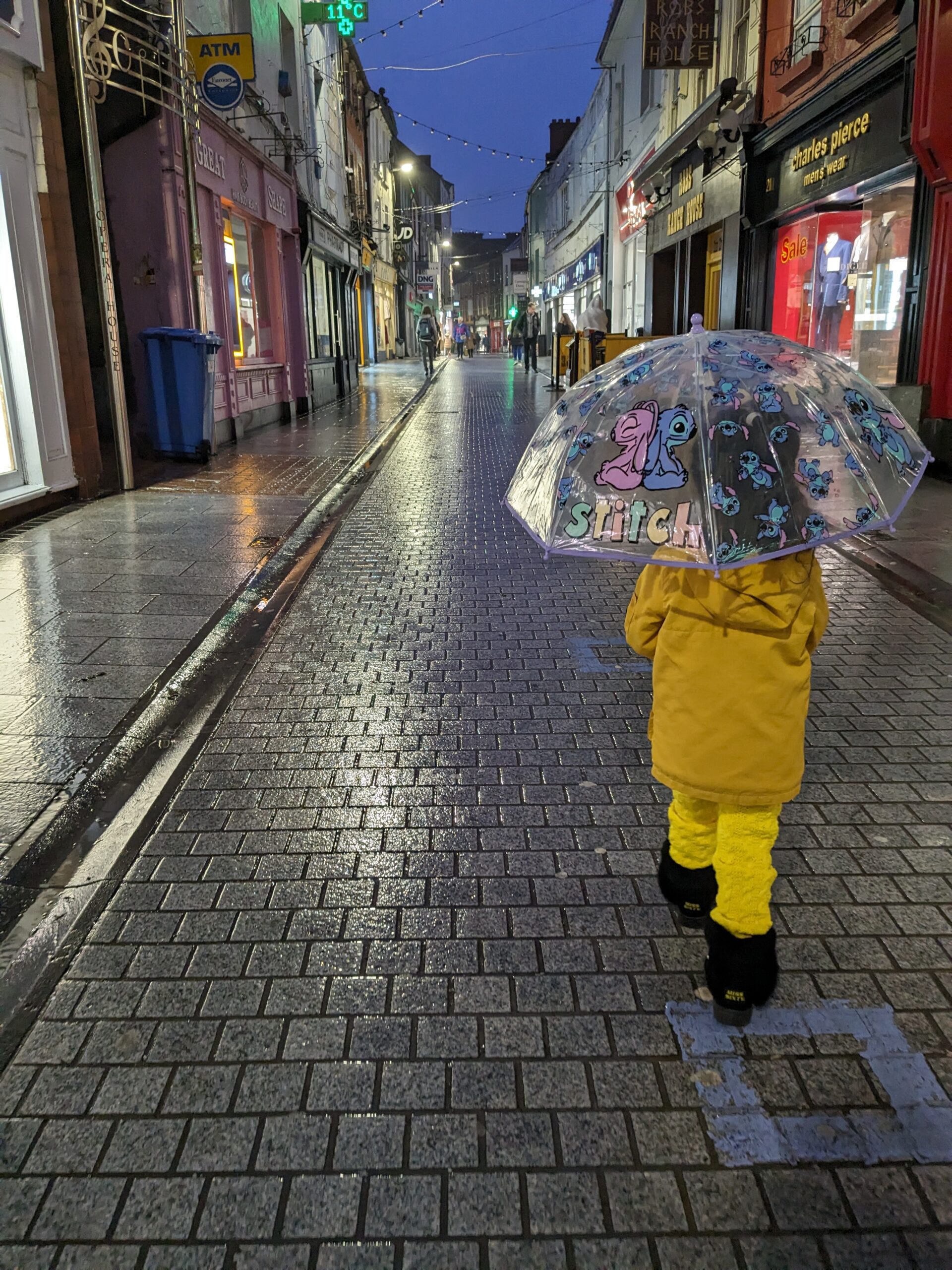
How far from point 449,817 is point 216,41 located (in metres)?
12.4

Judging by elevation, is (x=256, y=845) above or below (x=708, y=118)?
below

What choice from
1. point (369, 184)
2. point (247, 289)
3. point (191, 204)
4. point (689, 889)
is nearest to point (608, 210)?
point (369, 184)

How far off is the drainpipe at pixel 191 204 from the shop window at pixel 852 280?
7.33 m

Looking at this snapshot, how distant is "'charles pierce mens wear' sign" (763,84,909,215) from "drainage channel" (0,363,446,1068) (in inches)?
359

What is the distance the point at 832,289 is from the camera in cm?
1301

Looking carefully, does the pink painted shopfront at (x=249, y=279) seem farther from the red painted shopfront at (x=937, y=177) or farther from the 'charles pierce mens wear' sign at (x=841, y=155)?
the red painted shopfront at (x=937, y=177)

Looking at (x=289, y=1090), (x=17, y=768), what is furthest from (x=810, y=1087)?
(x=17, y=768)

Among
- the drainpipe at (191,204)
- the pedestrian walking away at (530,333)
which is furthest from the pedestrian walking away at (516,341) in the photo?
the drainpipe at (191,204)

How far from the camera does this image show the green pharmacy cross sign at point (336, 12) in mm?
18266

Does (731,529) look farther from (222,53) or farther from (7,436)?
(222,53)

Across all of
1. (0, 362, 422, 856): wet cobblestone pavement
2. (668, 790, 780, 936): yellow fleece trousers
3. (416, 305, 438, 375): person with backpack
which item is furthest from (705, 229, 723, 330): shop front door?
(668, 790, 780, 936): yellow fleece trousers

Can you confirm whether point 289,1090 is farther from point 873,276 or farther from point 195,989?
point 873,276

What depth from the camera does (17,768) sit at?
3.92m

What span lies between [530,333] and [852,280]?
23.9 m
